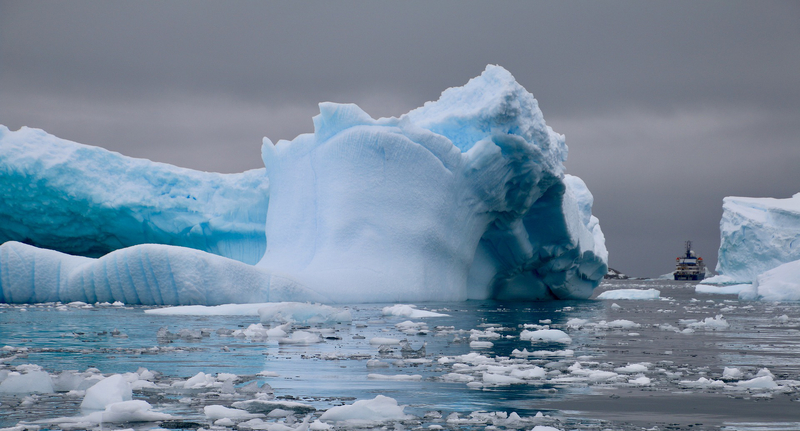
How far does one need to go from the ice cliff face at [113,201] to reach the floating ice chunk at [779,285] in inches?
599

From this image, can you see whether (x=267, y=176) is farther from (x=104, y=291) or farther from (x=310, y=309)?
(x=310, y=309)

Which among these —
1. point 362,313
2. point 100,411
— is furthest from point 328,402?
point 362,313

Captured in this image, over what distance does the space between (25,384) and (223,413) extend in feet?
4.24

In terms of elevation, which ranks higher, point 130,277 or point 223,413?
point 130,277

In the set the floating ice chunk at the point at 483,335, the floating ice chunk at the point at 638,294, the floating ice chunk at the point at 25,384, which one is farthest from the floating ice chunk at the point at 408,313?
the floating ice chunk at the point at 638,294

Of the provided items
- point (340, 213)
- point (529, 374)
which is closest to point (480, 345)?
point (529, 374)

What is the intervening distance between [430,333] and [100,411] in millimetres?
5366

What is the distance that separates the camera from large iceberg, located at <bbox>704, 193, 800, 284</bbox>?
112 feet

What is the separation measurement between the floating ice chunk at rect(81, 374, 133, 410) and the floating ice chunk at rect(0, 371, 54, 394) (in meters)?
0.47

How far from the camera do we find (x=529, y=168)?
57.2ft

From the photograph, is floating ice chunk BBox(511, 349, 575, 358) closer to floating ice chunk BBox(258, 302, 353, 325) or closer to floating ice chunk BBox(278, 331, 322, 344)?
Answer: floating ice chunk BBox(278, 331, 322, 344)

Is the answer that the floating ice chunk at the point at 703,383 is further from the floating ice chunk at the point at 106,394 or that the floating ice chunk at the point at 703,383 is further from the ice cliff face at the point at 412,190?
the ice cliff face at the point at 412,190

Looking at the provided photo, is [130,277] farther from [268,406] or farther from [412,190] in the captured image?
[268,406]

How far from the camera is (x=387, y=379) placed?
4.73 metres
